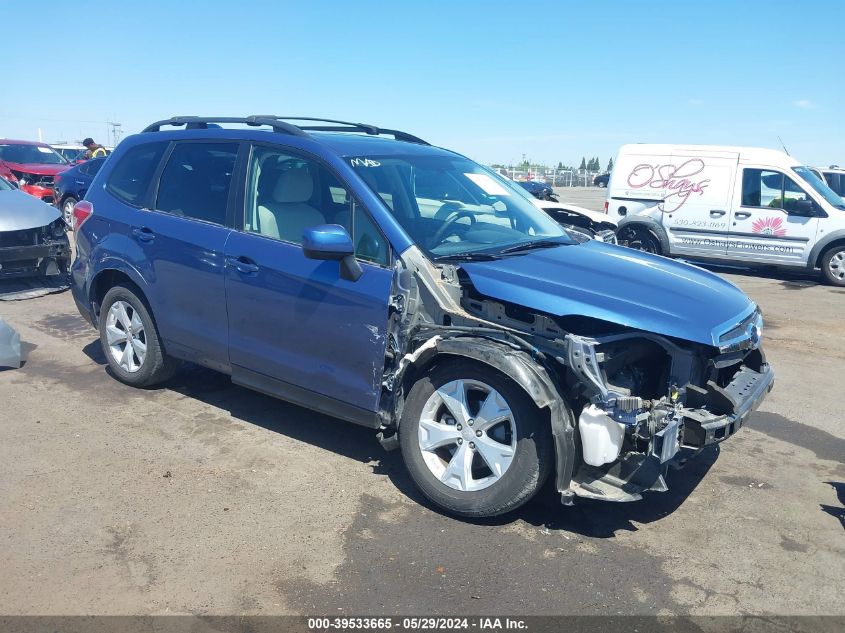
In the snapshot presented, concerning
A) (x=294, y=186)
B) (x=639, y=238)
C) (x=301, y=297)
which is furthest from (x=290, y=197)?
(x=639, y=238)

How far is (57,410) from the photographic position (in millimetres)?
5418

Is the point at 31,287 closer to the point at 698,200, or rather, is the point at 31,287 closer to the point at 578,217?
the point at 578,217

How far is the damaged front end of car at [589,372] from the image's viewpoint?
11.7ft

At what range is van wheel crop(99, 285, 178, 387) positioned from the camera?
5.56 m

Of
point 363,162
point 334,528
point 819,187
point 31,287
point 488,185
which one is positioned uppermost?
point 363,162

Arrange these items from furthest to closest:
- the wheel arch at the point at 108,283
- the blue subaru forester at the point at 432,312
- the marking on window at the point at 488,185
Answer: the wheel arch at the point at 108,283 < the marking on window at the point at 488,185 < the blue subaru forester at the point at 432,312

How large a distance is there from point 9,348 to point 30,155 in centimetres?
1610

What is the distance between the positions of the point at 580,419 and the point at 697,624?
100 centimetres

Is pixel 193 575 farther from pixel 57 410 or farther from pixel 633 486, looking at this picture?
pixel 57 410

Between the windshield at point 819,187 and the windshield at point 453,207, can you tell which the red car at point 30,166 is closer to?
Answer: the windshield at point 453,207

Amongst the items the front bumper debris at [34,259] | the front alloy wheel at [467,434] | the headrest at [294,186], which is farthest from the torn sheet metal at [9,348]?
the front alloy wheel at [467,434]

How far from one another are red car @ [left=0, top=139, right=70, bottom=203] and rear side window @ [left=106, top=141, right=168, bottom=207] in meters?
14.3

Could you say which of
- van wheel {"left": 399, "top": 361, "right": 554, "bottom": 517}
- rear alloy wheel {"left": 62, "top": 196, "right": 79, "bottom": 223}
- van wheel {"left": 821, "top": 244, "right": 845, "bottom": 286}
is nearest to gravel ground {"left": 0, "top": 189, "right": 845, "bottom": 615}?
van wheel {"left": 399, "top": 361, "right": 554, "bottom": 517}

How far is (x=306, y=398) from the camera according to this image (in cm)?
456
